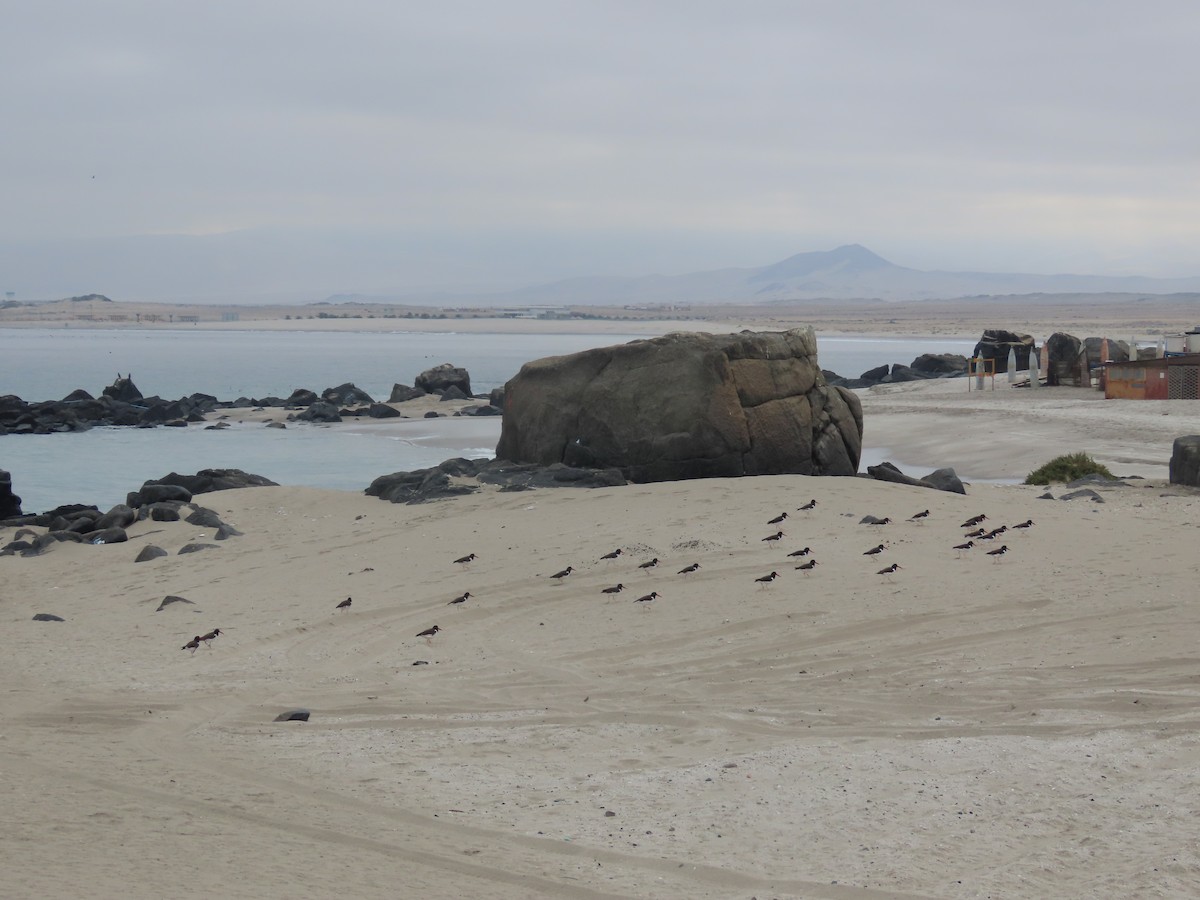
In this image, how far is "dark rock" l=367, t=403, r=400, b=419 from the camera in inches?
1465

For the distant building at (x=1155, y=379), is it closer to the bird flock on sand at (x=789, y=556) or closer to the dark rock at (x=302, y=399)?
the bird flock on sand at (x=789, y=556)

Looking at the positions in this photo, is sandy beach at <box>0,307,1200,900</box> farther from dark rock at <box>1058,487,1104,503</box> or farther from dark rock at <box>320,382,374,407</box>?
dark rock at <box>320,382,374,407</box>

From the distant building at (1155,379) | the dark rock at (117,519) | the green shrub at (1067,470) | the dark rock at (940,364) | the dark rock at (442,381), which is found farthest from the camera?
the dark rock at (940,364)

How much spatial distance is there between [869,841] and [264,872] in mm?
2433

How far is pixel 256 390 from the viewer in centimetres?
5456

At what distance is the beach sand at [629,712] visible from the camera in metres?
4.97

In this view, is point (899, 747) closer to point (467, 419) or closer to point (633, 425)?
point (633, 425)

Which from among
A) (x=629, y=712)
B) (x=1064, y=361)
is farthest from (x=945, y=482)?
(x=1064, y=361)

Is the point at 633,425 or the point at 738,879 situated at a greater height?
the point at 633,425

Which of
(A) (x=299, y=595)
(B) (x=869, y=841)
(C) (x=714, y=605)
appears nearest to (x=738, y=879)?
(B) (x=869, y=841)

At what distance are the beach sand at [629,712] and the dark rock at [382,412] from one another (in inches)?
950

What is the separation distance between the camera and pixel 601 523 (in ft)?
41.0

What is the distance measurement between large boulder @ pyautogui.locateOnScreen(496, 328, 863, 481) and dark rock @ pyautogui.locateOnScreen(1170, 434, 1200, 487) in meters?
3.88

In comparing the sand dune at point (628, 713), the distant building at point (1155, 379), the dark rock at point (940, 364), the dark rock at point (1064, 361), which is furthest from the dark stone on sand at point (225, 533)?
the dark rock at point (940, 364)
